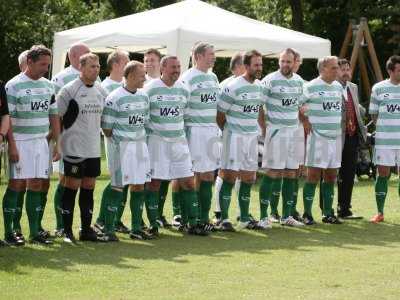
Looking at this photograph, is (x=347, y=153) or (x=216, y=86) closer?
(x=216, y=86)

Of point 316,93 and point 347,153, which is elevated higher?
point 316,93

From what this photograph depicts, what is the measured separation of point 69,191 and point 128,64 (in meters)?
1.52

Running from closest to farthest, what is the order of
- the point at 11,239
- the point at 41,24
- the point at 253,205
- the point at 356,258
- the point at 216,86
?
the point at 356,258 → the point at 11,239 → the point at 216,86 → the point at 253,205 → the point at 41,24

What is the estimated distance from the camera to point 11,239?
1085 centimetres

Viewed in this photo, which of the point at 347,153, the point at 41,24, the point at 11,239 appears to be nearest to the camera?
the point at 11,239

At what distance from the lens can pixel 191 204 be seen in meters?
11.8

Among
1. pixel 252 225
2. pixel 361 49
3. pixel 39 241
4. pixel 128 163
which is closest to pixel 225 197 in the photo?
pixel 252 225

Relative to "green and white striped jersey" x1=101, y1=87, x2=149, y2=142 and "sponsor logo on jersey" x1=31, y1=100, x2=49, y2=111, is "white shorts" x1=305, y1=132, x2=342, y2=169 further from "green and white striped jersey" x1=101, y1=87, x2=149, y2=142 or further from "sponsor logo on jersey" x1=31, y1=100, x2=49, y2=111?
"sponsor logo on jersey" x1=31, y1=100, x2=49, y2=111

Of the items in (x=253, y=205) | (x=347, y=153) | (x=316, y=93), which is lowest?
(x=253, y=205)

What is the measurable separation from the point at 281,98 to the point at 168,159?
1.76 meters

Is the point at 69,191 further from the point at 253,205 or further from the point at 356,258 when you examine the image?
the point at 253,205

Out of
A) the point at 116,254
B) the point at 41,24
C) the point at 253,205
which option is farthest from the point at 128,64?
the point at 41,24

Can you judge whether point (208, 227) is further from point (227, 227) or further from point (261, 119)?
point (261, 119)

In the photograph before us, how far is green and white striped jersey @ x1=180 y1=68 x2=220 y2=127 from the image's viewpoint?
12.0m
